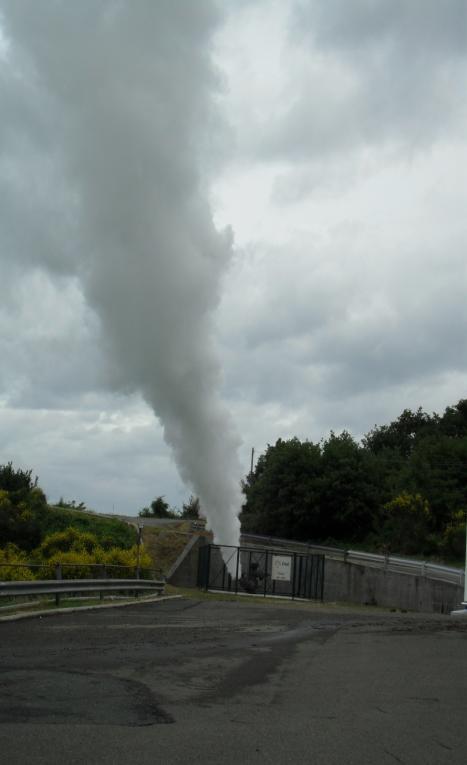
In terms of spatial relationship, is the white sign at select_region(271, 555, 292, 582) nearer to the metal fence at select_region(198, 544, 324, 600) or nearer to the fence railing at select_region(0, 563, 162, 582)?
the metal fence at select_region(198, 544, 324, 600)

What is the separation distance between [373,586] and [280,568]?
5362 millimetres

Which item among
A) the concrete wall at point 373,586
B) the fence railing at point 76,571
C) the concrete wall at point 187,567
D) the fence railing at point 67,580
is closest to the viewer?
the fence railing at point 67,580

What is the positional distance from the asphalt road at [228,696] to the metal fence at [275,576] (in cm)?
2277

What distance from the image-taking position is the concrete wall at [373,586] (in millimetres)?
35406

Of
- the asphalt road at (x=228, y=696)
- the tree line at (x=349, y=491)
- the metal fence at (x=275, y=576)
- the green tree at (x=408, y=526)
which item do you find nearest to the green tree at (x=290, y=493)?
the tree line at (x=349, y=491)

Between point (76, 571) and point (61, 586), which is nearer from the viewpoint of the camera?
point (61, 586)

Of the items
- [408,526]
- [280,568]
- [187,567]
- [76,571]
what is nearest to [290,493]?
[408,526]

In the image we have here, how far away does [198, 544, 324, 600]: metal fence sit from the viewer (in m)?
39.3

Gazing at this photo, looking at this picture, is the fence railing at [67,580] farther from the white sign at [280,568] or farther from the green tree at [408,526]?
the green tree at [408,526]

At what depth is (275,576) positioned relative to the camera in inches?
1542

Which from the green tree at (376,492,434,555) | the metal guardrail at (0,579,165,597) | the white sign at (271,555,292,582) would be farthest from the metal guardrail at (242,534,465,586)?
the metal guardrail at (0,579,165,597)

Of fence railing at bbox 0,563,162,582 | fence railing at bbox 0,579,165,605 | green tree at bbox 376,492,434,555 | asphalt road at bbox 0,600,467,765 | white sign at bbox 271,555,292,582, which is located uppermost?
green tree at bbox 376,492,434,555

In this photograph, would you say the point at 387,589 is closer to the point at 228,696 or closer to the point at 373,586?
the point at 373,586

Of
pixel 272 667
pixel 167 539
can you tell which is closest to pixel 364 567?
pixel 167 539
